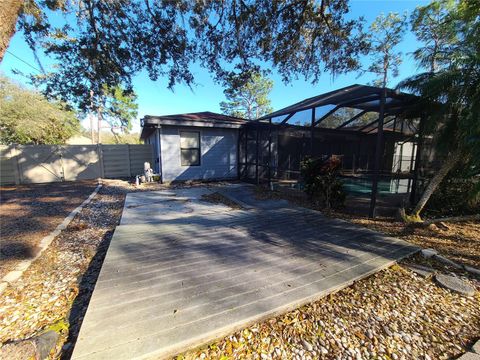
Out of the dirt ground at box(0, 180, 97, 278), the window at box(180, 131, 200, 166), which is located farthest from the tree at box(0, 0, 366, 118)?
the dirt ground at box(0, 180, 97, 278)

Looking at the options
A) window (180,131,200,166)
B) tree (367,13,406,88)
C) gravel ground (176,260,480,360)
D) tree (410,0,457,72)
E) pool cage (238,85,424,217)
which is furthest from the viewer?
tree (367,13,406,88)

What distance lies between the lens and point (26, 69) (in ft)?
21.1

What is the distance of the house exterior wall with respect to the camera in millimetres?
8055

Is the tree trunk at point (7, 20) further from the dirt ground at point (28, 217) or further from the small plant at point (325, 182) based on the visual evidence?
the small plant at point (325, 182)

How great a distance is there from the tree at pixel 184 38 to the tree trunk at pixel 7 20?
3449mm

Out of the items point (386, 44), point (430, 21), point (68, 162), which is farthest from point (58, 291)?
point (386, 44)

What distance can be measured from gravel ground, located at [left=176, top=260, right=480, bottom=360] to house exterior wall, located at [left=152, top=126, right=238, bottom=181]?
7.43 meters

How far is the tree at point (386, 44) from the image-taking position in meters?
13.5

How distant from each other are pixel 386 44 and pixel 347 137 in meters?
9.93

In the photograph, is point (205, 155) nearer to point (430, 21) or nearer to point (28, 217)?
point (28, 217)

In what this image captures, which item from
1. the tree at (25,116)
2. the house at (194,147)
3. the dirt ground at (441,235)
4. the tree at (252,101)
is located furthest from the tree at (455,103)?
the tree at (252,101)

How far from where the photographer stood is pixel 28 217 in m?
4.37

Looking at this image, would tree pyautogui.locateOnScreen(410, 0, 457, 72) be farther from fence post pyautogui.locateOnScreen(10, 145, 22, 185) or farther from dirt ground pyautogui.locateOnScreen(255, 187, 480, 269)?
fence post pyautogui.locateOnScreen(10, 145, 22, 185)

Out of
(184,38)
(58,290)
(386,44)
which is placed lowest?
(58,290)
